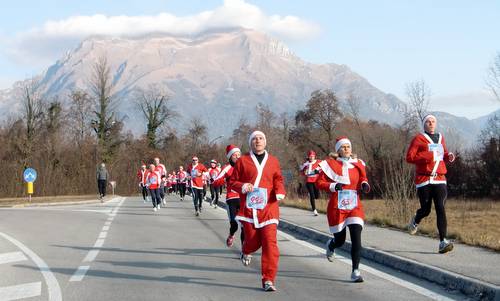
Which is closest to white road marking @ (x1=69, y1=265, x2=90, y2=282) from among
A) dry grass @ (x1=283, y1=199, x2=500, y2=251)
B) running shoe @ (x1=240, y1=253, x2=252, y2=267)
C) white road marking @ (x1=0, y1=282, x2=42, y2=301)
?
white road marking @ (x1=0, y1=282, x2=42, y2=301)

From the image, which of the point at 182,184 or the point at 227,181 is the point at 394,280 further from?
the point at 182,184

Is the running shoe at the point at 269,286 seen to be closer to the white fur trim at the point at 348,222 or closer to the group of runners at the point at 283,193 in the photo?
the group of runners at the point at 283,193

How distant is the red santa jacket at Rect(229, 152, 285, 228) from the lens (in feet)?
27.0

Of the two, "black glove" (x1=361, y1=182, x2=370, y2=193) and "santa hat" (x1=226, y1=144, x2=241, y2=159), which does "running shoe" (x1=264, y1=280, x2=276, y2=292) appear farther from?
"santa hat" (x1=226, y1=144, x2=241, y2=159)

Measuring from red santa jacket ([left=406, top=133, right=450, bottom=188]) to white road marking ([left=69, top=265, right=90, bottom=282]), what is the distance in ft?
16.6

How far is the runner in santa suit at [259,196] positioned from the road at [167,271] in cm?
56

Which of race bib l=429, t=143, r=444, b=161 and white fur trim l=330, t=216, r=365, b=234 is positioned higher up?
race bib l=429, t=143, r=444, b=161

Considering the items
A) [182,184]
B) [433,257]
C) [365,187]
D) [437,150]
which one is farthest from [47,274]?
[182,184]

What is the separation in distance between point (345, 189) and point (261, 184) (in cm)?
117

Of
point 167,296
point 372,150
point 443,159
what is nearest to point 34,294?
point 167,296

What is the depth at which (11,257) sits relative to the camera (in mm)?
11781

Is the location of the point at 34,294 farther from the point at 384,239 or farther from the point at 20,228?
the point at 20,228

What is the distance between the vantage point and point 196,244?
13.3m

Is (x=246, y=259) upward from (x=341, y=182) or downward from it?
downward
